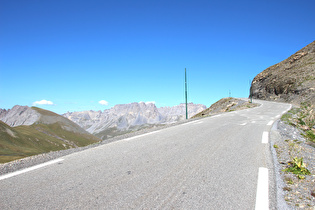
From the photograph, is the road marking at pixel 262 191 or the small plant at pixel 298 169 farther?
the small plant at pixel 298 169

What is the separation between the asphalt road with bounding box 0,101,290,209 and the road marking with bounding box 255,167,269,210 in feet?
0.19

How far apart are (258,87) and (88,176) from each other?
70.9m

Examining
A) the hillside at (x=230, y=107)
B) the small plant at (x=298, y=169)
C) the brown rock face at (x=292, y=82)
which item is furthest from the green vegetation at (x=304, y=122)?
the brown rock face at (x=292, y=82)

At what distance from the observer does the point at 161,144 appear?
7148mm

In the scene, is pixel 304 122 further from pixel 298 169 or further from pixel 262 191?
pixel 262 191

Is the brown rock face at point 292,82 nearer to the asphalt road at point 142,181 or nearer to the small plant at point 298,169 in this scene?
the small plant at point 298,169

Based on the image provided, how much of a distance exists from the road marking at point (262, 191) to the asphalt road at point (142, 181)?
0.06 m

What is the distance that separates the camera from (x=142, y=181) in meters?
3.93

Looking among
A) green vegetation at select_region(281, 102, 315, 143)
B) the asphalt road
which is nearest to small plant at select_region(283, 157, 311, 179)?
the asphalt road

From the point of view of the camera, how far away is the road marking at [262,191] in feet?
10.4

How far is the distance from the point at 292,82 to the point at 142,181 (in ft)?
186

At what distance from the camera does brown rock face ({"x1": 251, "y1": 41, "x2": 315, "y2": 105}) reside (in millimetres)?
45756

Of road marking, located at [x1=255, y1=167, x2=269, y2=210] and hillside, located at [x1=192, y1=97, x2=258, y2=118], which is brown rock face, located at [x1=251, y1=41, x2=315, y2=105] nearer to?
hillside, located at [x1=192, y1=97, x2=258, y2=118]

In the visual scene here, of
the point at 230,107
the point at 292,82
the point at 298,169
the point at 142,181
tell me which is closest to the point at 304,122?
the point at 298,169
